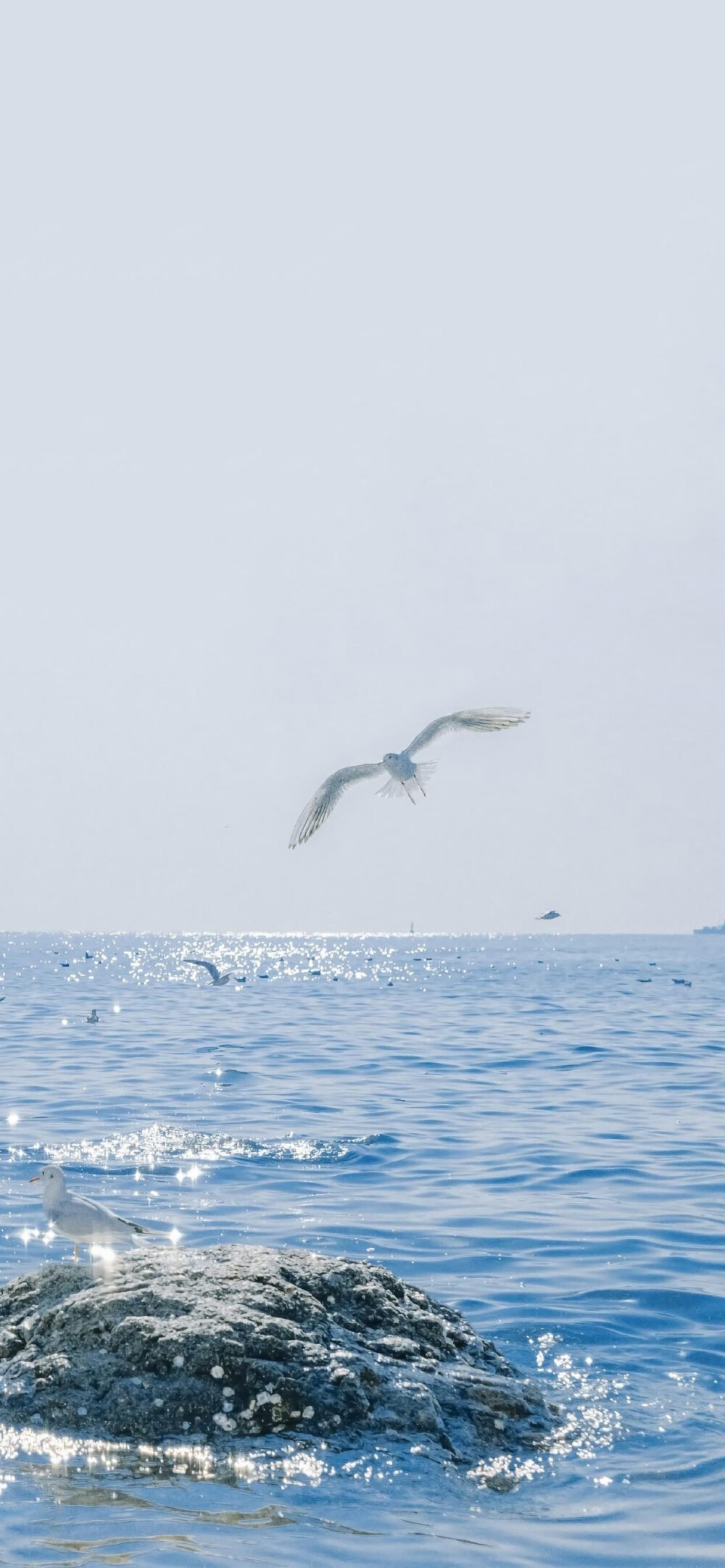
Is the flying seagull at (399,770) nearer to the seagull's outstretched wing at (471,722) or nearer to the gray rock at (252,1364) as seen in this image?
the seagull's outstretched wing at (471,722)

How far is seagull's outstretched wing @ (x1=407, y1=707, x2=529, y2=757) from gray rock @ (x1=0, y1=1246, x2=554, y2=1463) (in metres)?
6.97

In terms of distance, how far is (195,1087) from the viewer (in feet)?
66.0

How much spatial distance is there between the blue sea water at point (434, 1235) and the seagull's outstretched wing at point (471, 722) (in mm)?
4186

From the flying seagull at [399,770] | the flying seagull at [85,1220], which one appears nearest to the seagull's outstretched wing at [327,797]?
the flying seagull at [399,770]

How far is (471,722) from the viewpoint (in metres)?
13.7

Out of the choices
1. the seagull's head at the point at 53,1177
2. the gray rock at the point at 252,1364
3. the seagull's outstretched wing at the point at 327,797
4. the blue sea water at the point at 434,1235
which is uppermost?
the seagull's outstretched wing at the point at 327,797

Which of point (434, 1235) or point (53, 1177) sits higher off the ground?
point (53, 1177)

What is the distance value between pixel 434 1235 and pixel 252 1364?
443cm

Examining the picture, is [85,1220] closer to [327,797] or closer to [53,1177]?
[53,1177]

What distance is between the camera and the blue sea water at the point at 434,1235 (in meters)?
5.48

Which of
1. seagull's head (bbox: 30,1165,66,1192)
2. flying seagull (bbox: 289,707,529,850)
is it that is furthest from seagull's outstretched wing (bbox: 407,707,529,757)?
seagull's head (bbox: 30,1165,66,1192)

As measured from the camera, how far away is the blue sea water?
5.48 meters

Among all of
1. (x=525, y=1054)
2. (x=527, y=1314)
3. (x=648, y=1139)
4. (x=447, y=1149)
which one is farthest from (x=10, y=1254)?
(x=525, y=1054)

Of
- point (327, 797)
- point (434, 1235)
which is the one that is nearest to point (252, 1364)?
point (434, 1235)
